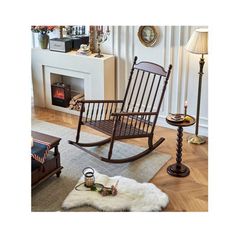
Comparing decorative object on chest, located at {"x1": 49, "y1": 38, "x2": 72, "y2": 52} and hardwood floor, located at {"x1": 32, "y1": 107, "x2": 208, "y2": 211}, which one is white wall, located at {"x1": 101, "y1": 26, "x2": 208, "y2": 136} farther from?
decorative object on chest, located at {"x1": 49, "y1": 38, "x2": 72, "y2": 52}

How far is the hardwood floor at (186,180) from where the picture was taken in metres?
3.40

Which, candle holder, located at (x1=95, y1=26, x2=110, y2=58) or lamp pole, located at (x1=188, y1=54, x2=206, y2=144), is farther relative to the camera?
candle holder, located at (x1=95, y1=26, x2=110, y2=58)

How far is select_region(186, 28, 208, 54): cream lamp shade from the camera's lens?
13.4 feet

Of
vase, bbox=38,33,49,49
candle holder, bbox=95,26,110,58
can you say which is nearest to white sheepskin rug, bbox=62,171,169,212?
candle holder, bbox=95,26,110,58

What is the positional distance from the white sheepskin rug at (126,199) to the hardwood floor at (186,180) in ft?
0.40

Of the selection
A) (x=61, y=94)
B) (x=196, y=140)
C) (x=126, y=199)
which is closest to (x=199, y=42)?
(x=196, y=140)

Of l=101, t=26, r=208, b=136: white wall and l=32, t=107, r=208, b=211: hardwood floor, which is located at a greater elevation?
l=101, t=26, r=208, b=136: white wall

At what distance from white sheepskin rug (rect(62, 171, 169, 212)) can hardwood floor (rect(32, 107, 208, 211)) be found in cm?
12

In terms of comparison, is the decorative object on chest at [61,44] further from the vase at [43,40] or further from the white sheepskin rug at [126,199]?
the white sheepskin rug at [126,199]

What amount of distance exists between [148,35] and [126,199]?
2.29 metres

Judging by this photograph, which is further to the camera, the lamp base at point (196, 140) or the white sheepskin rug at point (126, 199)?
the lamp base at point (196, 140)

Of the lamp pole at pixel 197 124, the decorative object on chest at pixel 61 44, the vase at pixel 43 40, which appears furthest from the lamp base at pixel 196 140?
the vase at pixel 43 40
